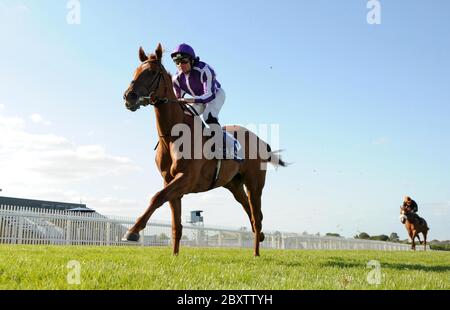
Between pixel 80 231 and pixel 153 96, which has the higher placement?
pixel 153 96

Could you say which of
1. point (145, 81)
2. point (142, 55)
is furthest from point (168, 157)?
point (142, 55)

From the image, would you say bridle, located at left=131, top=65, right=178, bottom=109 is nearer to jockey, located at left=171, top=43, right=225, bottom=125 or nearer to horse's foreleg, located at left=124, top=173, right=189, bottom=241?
jockey, located at left=171, top=43, right=225, bottom=125

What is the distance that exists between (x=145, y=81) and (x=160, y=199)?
177cm

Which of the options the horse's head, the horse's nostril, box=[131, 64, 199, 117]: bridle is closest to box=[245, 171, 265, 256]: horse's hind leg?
box=[131, 64, 199, 117]: bridle

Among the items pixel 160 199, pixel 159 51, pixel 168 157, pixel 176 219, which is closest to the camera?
pixel 160 199

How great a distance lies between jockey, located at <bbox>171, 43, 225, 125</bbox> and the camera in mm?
7238

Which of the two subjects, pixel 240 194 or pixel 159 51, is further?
pixel 240 194

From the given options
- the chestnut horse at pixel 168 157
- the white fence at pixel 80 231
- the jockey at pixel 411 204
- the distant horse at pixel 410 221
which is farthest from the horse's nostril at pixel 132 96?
the distant horse at pixel 410 221

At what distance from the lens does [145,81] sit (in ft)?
20.9

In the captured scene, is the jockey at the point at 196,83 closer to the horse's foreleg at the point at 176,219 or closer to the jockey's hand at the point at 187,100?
the jockey's hand at the point at 187,100

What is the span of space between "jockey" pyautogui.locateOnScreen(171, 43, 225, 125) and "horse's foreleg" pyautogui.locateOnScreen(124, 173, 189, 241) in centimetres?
151

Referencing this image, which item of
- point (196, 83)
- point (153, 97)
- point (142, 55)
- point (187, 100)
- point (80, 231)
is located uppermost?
point (142, 55)

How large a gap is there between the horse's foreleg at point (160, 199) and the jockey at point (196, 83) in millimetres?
1506

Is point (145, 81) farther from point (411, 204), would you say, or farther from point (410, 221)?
point (410, 221)
